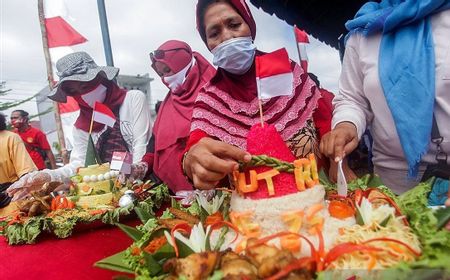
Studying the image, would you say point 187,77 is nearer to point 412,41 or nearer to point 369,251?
point 412,41

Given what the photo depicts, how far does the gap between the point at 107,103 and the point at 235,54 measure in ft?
5.46

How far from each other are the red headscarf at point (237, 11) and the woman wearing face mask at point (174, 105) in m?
1.02

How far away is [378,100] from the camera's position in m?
1.47

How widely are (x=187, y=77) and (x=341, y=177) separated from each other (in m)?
2.08

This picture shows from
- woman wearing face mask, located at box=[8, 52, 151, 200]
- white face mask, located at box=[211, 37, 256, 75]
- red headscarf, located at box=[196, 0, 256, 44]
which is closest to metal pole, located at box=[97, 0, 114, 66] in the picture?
woman wearing face mask, located at box=[8, 52, 151, 200]

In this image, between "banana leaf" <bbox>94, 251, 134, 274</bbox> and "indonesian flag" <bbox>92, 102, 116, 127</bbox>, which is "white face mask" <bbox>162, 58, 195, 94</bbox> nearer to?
"indonesian flag" <bbox>92, 102, 116, 127</bbox>

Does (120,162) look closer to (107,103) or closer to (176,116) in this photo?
(176,116)

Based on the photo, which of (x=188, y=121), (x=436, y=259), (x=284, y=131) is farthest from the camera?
(x=188, y=121)

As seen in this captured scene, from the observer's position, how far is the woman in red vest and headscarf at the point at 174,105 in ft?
8.70

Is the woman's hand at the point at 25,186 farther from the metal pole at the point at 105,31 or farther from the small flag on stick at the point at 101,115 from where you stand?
the metal pole at the point at 105,31

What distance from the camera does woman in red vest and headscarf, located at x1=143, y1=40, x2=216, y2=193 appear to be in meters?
2.65

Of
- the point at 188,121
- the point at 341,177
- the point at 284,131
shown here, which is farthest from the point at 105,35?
the point at 341,177

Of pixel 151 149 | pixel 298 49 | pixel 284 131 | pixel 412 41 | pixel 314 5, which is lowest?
pixel 151 149

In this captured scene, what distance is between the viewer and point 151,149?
3.06 metres
